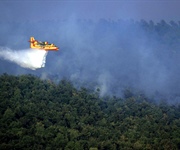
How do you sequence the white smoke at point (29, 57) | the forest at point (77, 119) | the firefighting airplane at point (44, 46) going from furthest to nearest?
1. the white smoke at point (29, 57)
2. the firefighting airplane at point (44, 46)
3. the forest at point (77, 119)

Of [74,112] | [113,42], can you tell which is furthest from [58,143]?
Result: [113,42]

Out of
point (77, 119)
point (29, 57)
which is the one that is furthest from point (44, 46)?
point (29, 57)

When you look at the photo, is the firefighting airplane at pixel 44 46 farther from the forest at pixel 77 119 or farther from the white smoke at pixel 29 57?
the forest at pixel 77 119

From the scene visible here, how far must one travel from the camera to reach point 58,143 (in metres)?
74.1

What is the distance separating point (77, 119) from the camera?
92.8m

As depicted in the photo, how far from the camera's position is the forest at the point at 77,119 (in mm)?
75062

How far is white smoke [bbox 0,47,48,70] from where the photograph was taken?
357 feet

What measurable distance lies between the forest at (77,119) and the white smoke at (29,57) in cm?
533

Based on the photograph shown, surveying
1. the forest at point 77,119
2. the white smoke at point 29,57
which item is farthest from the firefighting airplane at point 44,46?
the forest at point 77,119

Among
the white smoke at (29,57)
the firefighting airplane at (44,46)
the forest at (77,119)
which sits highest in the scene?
Result: the white smoke at (29,57)

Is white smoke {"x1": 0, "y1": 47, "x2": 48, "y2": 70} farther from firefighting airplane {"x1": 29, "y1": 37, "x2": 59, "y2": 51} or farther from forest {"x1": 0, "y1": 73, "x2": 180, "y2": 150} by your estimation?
firefighting airplane {"x1": 29, "y1": 37, "x2": 59, "y2": 51}

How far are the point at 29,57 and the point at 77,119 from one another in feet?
103

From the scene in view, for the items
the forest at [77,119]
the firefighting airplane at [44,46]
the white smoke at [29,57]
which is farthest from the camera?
the white smoke at [29,57]

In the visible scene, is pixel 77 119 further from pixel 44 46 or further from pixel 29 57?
pixel 29 57
